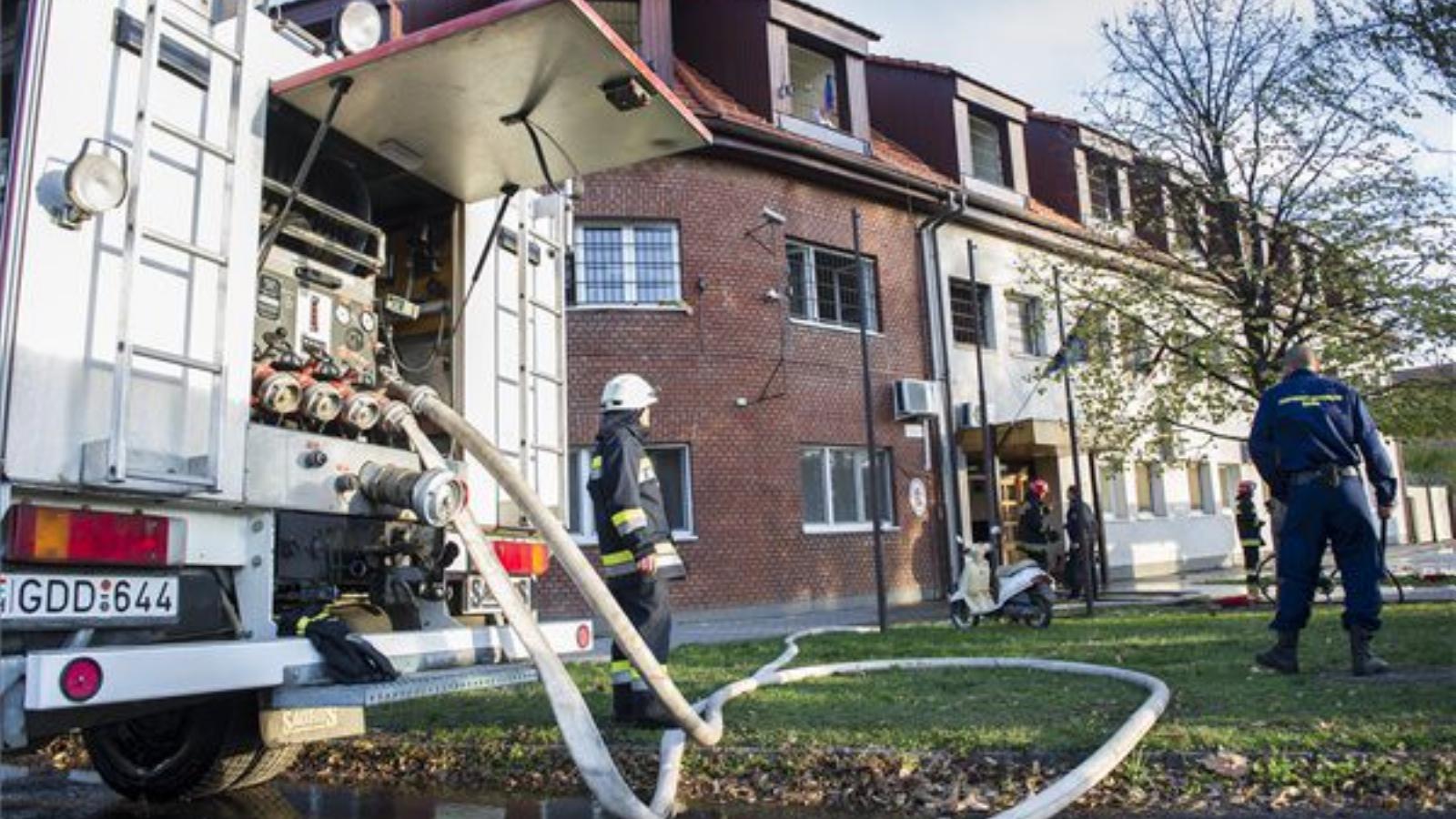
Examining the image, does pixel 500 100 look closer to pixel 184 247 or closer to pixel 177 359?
pixel 184 247

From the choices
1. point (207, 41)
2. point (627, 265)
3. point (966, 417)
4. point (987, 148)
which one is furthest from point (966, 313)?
point (207, 41)

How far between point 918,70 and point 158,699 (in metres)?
19.1

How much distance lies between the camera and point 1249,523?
43.7 ft

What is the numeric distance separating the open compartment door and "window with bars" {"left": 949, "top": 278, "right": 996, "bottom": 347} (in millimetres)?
14401

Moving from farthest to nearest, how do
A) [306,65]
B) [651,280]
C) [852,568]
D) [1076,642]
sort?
1. [852,568]
2. [651,280]
3. [1076,642]
4. [306,65]

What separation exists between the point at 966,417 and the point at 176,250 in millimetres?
15885

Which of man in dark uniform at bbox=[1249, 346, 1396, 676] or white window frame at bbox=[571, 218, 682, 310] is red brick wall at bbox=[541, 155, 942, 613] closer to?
white window frame at bbox=[571, 218, 682, 310]

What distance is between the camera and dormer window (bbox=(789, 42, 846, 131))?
59.5ft

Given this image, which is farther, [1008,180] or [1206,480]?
[1206,480]

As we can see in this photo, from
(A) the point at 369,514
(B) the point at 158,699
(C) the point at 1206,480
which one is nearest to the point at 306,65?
(A) the point at 369,514

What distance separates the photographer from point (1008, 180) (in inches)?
834

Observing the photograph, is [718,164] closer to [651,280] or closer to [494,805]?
[651,280]

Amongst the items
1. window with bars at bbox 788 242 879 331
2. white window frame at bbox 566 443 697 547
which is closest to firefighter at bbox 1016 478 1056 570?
white window frame at bbox 566 443 697 547

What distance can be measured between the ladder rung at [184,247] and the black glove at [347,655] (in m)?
1.35
